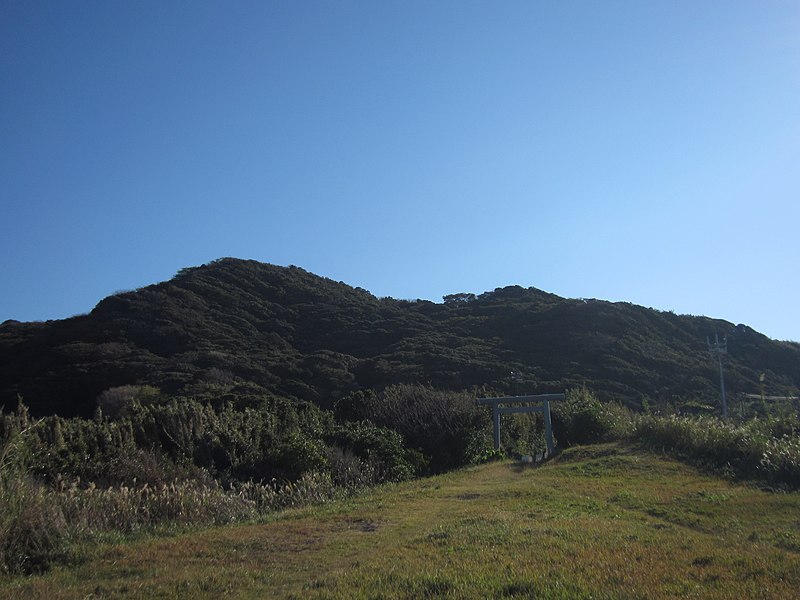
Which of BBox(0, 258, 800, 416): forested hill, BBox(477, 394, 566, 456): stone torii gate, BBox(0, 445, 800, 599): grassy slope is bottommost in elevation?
BBox(0, 445, 800, 599): grassy slope

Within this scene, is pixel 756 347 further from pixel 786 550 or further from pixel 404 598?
pixel 404 598

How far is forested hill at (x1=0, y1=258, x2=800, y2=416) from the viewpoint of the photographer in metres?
40.2

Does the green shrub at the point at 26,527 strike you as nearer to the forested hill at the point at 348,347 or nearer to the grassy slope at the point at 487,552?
the grassy slope at the point at 487,552

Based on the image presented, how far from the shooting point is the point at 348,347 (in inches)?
2083

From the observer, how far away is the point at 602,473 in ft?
52.1

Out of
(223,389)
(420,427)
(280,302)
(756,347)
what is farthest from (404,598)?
(280,302)

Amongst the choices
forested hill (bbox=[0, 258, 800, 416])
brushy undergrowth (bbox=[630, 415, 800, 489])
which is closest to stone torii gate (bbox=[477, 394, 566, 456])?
brushy undergrowth (bbox=[630, 415, 800, 489])

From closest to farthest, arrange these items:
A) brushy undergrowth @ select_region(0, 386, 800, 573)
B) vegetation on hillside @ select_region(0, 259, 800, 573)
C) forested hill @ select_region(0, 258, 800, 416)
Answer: brushy undergrowth @ select_region(0, 386, 800, 573)
vegetation on hillside @ select_region(0, 259, 800, 573)
forested hill @ select_region(0, 258, 800, 416)

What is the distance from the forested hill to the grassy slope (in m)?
23.0

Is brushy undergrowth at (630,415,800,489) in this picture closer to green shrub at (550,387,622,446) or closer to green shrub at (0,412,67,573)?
green shrub at (550,387,622,446)

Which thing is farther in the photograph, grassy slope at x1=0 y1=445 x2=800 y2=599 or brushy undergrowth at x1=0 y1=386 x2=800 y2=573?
brushy undergrowth at x1=0 y1=386 x2=800 y2=573

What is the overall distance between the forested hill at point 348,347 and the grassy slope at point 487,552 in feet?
75.3

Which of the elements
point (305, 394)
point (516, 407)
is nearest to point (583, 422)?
point (516, 407)

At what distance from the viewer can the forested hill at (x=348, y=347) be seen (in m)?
40.2
